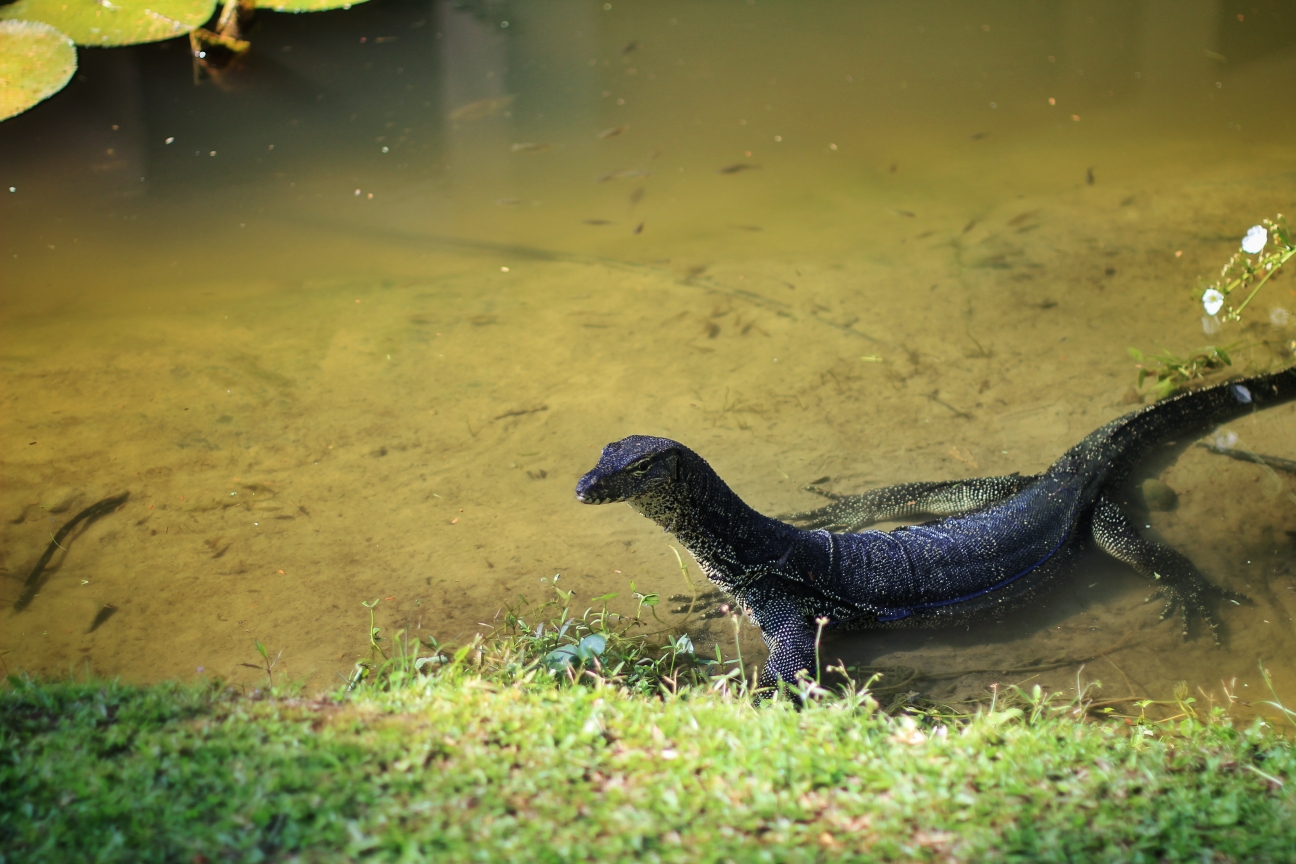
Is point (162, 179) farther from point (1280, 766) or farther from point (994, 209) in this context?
point (1280, 766)

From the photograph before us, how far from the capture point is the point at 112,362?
6469 mm

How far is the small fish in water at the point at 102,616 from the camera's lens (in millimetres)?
4430

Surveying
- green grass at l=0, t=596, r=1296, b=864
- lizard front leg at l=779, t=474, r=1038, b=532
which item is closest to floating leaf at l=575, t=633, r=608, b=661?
green grass at l=0, t=596, r=1296, b=864

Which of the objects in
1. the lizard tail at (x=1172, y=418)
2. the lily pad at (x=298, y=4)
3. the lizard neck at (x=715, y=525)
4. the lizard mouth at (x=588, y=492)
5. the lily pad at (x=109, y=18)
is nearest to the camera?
the lizard mouth at (x=588, y=492)

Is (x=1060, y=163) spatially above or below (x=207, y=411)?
above

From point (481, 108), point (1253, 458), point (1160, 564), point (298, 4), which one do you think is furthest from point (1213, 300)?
point (298, 4)

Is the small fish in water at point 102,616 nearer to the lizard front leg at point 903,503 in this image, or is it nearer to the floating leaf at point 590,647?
the floating leaf at point 590,647

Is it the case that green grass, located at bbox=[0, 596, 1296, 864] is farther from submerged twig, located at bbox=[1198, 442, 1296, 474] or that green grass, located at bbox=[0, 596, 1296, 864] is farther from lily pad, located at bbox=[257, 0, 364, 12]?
lily pad, located at bbox=[257, 0, 364, 12]

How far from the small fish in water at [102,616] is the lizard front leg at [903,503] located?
375 centimetres

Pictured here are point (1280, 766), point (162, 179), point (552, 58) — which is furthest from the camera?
point (552, 58)

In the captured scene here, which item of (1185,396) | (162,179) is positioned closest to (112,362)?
(162,179)

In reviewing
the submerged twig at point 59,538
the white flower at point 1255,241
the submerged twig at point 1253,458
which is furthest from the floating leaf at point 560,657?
the white flower at point 1255,241

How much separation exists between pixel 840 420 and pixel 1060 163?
5.06m

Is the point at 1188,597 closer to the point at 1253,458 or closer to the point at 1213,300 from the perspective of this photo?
the point at 1253,458
